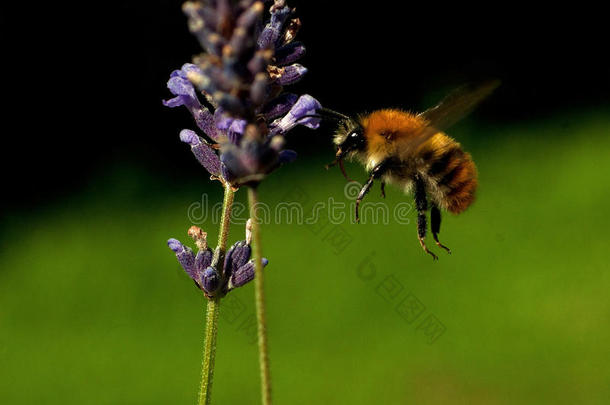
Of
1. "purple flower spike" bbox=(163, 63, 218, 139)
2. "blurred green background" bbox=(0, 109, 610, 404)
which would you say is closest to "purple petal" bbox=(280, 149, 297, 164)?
"purple flower spike" bbox=(163, 63, 218, 139)

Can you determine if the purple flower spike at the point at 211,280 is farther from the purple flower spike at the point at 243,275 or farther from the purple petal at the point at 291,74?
the purple petal at the point at 291,74

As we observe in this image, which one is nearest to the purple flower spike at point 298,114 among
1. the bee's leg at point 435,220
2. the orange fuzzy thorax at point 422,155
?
the orange fuzzy thorax at point 422,155

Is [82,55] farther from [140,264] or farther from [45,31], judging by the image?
[140,264]

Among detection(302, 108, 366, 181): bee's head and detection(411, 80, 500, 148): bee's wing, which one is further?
detection(302, 108, 366, 181): bee's head

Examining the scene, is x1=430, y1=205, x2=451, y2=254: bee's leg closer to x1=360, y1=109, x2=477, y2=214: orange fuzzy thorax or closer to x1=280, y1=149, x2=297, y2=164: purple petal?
x1=360, y1=109, x2=477, y2=214: orange fuzzy thorax

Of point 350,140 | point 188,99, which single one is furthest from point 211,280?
point 350,140

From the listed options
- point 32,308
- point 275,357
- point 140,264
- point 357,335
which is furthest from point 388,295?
point 32,308
